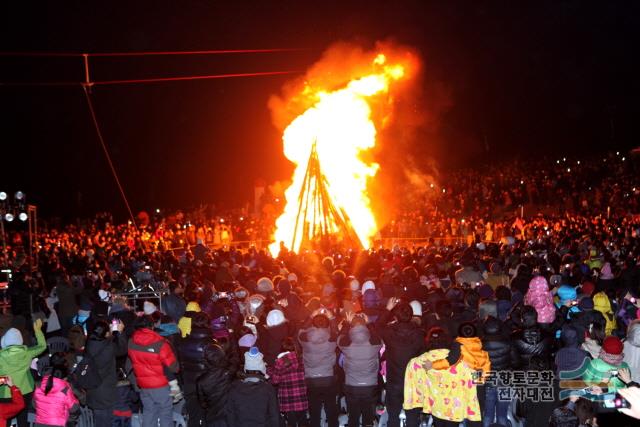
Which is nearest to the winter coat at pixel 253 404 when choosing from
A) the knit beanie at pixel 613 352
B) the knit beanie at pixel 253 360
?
the knit beanie at pixel 253 360

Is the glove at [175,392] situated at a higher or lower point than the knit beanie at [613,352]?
lower

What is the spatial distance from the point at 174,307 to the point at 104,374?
2823mm

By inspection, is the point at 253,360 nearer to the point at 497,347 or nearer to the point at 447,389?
the point at 447,389

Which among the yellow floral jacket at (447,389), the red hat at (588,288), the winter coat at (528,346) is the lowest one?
the yellow floral jacket at (447,389)

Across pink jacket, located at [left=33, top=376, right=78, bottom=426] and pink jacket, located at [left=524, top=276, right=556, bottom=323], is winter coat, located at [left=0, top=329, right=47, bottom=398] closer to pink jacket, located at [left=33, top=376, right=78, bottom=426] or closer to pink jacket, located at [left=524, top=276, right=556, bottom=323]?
pink jacket, located at [left=33, top=376, right=78, bottom=426]

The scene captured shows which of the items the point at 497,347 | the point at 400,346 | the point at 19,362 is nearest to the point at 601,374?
the point at 497,347

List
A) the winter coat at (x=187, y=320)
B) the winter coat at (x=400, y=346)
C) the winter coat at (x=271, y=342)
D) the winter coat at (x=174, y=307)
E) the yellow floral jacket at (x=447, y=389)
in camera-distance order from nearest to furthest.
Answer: the yellow floral jacket at (x=447, y=389) < the winter coat at (x=400, y=346) < the winter coat at (x=271, y=342) < the winter coat at (x=187, y=320) < the winter coat at (x=174, y=307)

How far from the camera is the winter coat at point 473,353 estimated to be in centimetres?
739

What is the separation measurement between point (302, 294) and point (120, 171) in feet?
110

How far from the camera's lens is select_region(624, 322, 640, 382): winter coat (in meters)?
7.89

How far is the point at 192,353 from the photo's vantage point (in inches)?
326

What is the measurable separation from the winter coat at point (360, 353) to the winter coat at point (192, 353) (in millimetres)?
1606

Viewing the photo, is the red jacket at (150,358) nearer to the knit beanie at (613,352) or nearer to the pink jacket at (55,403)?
the pink jacket at (55,403)

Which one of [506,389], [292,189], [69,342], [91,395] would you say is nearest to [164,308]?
[69,342]
